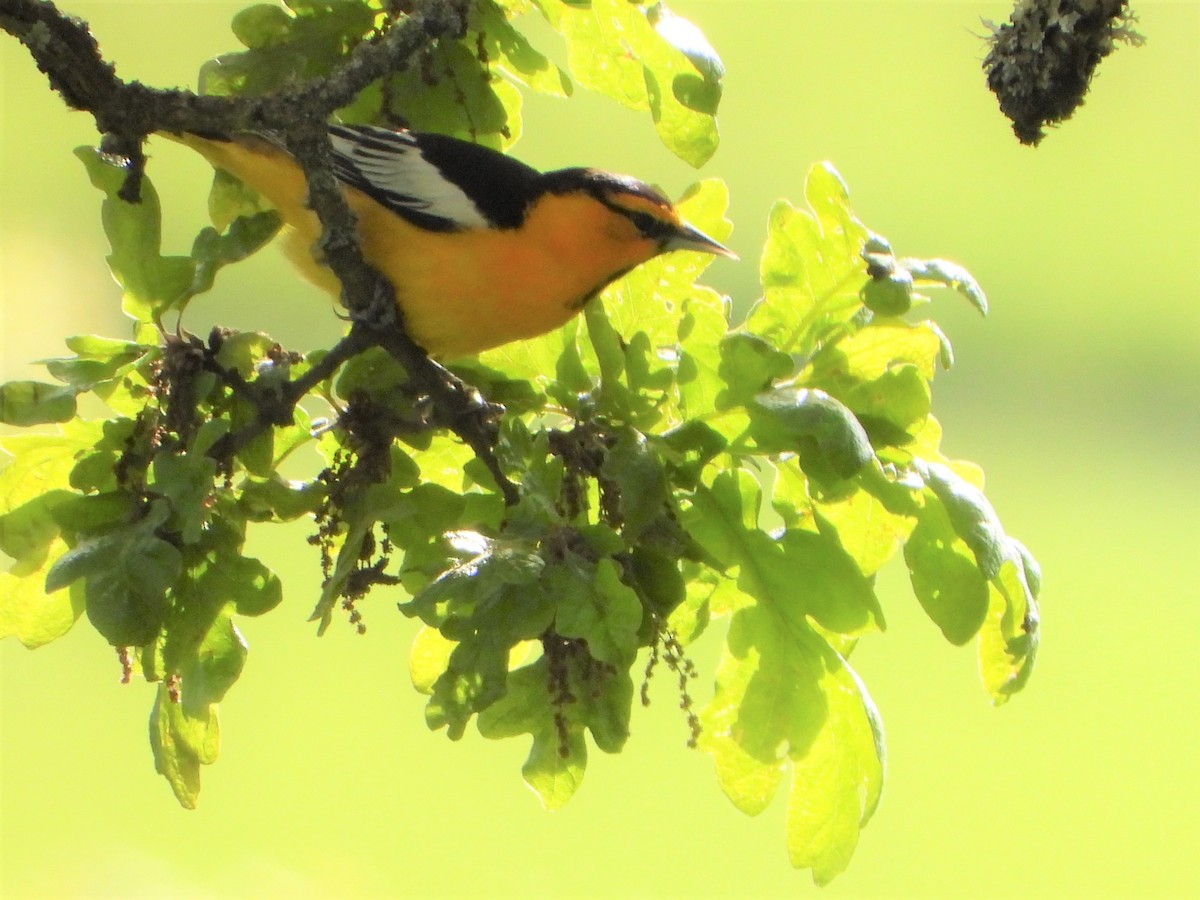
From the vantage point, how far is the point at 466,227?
1138 mm

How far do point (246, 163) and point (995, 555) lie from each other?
680mm

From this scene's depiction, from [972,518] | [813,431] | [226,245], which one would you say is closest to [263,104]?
[226,245]

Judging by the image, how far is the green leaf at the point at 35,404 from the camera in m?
0.78

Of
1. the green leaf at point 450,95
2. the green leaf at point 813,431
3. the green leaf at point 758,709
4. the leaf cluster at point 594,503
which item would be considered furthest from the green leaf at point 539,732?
the green leaf at point 450,95

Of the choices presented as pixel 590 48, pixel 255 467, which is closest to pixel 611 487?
pixel 255 467

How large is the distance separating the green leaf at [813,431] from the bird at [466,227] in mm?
283

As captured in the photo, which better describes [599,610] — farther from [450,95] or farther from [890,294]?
[450,95]

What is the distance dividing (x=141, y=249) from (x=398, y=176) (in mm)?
335

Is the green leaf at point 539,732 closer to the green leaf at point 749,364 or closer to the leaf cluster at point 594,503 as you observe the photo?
the leaf cluster at point 594,503

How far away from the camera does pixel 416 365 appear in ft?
2.88

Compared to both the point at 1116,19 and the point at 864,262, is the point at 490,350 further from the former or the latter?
the point at 1116,19

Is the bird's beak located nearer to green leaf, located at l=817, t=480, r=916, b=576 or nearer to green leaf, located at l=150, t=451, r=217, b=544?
green leaf, located at l=817, t=480, r=916, b=576

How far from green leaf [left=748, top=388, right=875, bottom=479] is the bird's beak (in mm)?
264

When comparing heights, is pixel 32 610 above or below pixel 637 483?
below
